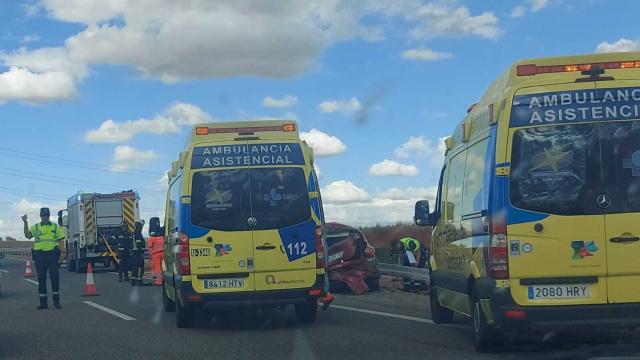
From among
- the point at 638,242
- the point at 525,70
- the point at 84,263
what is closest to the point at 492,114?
the point at 525,70

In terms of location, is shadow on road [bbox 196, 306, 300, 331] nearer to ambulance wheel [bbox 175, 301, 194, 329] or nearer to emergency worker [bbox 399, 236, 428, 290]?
ambulance wheel [bbox 175, 301, 194, 329]

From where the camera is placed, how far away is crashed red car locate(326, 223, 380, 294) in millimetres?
17875

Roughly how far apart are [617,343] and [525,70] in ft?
10.4

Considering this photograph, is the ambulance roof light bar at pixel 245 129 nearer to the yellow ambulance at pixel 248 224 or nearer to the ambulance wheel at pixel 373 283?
the yellow ambulance at pixel 248 224

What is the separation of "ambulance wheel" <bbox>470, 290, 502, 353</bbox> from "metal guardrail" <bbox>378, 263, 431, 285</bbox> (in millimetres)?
6478

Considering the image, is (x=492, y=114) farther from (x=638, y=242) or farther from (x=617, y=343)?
(x=617, y=343)

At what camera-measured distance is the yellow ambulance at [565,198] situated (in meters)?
8.53

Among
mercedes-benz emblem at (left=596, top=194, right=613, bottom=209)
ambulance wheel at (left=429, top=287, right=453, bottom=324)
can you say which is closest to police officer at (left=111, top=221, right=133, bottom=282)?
ambulance wheel at (left=429, top=287, right=453, bottom=324)

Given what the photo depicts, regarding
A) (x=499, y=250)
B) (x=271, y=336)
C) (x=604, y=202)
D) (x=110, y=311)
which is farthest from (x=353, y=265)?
(x=604, y=202)

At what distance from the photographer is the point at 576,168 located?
8633 millimetres

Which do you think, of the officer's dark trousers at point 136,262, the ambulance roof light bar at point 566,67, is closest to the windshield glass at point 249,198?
the ambulance roof light bar at point 566,67

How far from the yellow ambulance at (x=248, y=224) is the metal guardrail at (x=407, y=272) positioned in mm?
4795

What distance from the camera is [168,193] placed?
47.7ft

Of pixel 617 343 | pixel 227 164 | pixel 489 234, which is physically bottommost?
pixel 617 343
